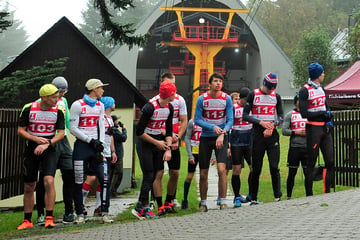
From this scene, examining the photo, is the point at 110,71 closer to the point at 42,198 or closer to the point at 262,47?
the point at 42,198

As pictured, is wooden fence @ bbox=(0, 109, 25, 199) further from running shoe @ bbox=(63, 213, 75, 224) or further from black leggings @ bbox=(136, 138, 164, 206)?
black leggings @ bbox=(136, 138, 164, 206)

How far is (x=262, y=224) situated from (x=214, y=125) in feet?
8.08

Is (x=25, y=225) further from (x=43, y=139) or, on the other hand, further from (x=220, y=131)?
(x=220, y=131)

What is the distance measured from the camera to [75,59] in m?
15.8

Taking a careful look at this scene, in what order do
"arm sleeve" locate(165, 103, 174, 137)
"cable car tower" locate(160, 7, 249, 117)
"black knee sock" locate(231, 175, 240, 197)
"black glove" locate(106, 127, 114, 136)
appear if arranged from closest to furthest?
"arm sleeve" locate(165, 103, 174, 137) → "black knee sock" locate(231, 175, 240, 197) → "black glove" locate(106, 127, 114, 136) → "cable car tower" locate(160, 7, 249, 117)

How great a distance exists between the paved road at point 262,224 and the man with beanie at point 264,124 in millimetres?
816

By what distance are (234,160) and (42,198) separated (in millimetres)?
3233

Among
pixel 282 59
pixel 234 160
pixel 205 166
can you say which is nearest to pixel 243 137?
pixel 234 160

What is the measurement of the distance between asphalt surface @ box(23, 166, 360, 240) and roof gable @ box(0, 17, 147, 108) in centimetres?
885

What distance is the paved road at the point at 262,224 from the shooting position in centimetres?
567

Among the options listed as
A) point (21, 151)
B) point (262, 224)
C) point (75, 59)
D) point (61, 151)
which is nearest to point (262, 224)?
point (262, 224)

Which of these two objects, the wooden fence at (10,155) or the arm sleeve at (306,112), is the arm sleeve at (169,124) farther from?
the wooden fence at (10,155)

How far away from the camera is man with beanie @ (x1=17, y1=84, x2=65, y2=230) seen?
24.7ft

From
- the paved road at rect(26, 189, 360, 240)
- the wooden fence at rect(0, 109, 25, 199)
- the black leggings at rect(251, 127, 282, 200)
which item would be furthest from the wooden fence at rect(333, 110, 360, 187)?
the wooden fence at rect(0, 109, 25, 199)
